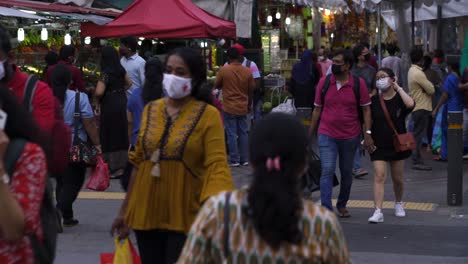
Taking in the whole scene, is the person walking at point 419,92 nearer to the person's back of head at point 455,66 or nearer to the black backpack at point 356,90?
the person's back of head at point 455,66

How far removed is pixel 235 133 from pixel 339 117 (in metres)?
4.93

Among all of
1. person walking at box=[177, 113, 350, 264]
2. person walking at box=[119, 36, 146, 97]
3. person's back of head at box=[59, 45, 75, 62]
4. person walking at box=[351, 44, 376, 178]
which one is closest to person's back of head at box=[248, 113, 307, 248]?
person walking at box=[177, 113, 350, 264]

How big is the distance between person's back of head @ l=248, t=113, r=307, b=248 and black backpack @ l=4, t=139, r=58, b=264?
3.23 ft

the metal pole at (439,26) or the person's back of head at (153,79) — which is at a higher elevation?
the metal pole at (439,26)

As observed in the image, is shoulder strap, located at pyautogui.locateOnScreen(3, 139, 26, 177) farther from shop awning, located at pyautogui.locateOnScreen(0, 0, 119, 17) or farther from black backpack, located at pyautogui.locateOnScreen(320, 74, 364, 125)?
shop awning, located at pyautogui.locateOnScreen(0, 0, 119, 17)

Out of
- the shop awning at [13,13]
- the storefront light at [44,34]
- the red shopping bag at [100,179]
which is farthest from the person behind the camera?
the storefront light at [44,34]

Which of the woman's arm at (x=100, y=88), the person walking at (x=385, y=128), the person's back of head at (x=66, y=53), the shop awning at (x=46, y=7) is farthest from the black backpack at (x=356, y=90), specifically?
the shop awning at (x=46, y=7)

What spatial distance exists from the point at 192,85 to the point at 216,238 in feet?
6.67

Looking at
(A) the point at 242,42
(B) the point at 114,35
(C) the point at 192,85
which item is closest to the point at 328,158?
Result: (C) the point at 192,85

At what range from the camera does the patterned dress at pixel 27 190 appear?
361cm

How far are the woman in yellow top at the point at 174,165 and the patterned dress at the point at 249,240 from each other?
1.66m

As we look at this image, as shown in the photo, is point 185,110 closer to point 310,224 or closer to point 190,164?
point 190,164

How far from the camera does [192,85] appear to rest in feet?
16.7

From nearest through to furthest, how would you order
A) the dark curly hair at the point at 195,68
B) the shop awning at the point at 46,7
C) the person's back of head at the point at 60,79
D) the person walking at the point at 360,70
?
the dark curly hair at the point at 195,68 → the person's back of head at the point at 60,79 → the person walking at the point at 360,70 → the shop awning at the point at 46,7
